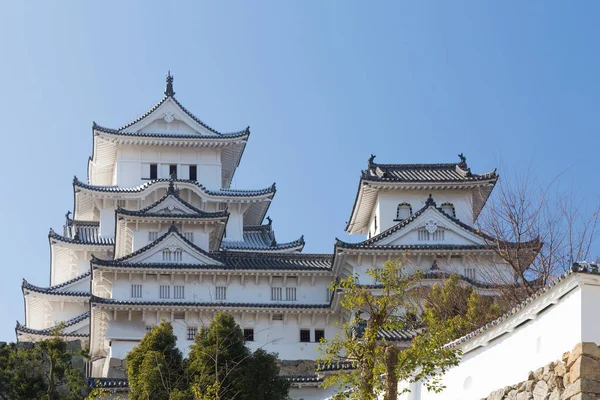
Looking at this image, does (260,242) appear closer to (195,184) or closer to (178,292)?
(195,184)

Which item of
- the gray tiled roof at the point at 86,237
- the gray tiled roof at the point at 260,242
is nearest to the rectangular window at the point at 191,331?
the gray tiled roof at the point at 260,242

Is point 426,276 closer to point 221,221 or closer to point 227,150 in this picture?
point 221,221

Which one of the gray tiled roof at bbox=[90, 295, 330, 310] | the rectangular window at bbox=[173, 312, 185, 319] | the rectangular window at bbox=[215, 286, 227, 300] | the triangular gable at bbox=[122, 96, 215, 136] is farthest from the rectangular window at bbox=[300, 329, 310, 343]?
the triangular gable at bbox=[122, 96, 215, 136]

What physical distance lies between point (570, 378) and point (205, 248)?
3184 cm

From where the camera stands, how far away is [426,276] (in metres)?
43.9

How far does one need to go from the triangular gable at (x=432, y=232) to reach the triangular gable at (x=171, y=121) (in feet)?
49.1

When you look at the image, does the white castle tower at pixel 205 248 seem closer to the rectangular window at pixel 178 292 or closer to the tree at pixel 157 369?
the rectangular window at pixel 178 292

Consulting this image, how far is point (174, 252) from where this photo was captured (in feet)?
153

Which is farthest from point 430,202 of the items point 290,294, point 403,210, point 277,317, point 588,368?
point 588,368

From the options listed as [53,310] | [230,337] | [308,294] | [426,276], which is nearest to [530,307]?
[230,337]

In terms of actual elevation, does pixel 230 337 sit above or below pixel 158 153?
below

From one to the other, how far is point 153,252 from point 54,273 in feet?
44.8

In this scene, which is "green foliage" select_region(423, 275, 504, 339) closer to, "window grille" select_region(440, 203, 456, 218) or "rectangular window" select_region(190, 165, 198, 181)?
"window grille" select_region(440, 203, 456, 218)

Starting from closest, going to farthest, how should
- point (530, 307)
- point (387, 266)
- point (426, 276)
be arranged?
1. point (530, 307)
2. point (387, 266)
3. point (426, 276)
